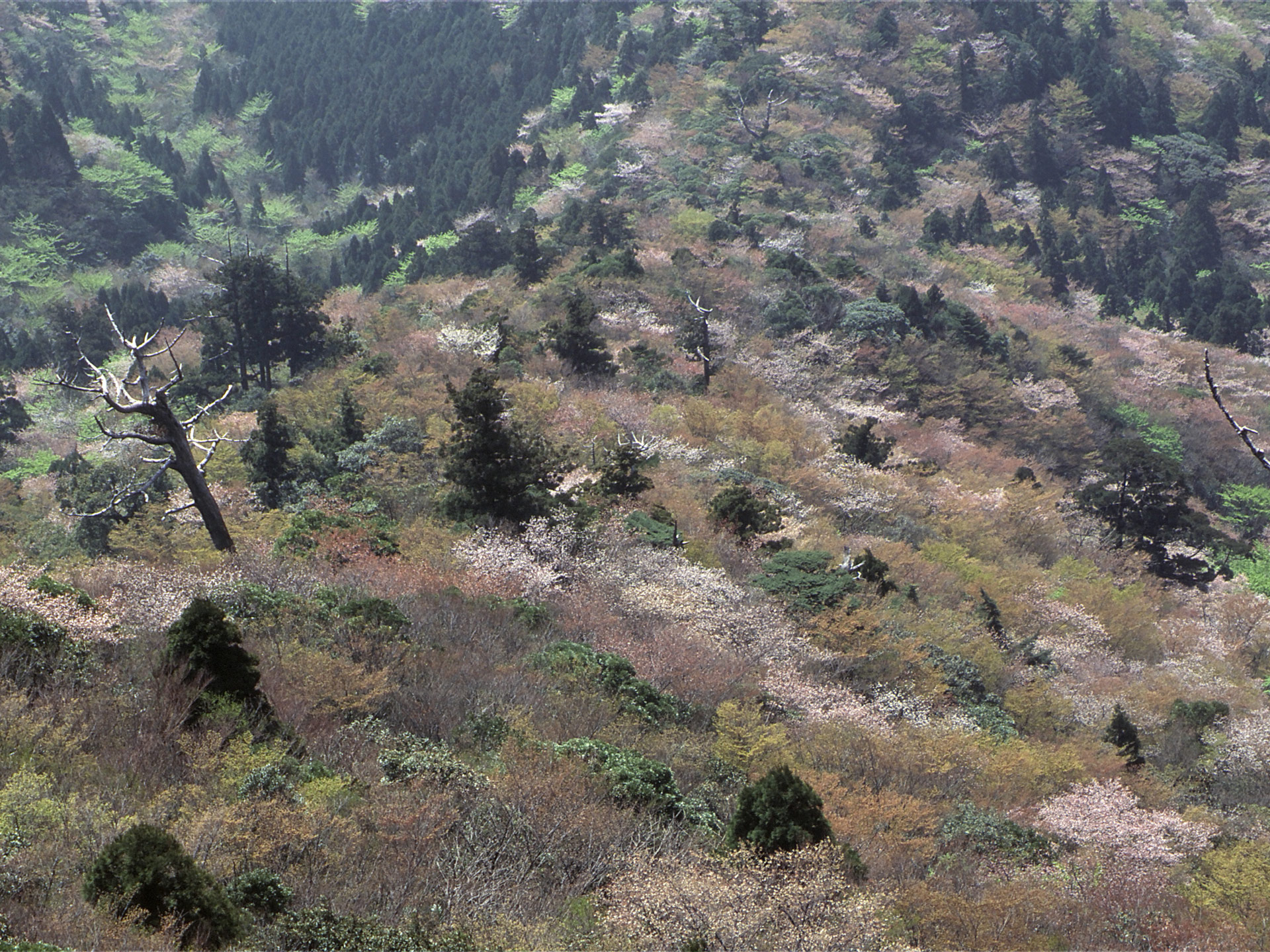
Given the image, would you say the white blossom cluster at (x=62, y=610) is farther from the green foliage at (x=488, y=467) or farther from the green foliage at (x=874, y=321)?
the green foliage at (x=874, y=321)

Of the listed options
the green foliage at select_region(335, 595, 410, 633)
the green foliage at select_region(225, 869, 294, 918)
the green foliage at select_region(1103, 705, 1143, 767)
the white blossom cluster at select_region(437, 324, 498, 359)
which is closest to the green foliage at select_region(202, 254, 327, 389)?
the white blossom cluster at select_region(437, 324, 498, 359)

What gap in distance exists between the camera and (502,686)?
17.5 meters

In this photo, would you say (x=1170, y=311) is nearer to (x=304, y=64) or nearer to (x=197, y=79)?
(x=304, y=64)

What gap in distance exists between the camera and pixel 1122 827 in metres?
18.9

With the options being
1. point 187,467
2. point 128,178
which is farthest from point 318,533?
point 128,178

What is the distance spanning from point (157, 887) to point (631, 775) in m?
6.93

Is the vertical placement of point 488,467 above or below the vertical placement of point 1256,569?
above

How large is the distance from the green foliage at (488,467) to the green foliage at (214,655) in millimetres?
11616

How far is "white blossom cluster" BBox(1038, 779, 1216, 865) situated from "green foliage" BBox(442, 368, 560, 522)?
13176 mm

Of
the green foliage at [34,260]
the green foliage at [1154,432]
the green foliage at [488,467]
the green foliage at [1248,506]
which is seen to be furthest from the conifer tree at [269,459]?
the green foliage at [1248,506]

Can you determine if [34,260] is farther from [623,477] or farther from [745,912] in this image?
[745,912]

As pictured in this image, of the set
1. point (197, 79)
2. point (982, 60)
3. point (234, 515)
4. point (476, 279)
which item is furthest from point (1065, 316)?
point (197, 79)

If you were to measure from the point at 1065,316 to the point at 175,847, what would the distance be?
209 ft

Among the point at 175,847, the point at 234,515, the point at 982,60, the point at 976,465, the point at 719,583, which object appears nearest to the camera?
the point at 175,847
